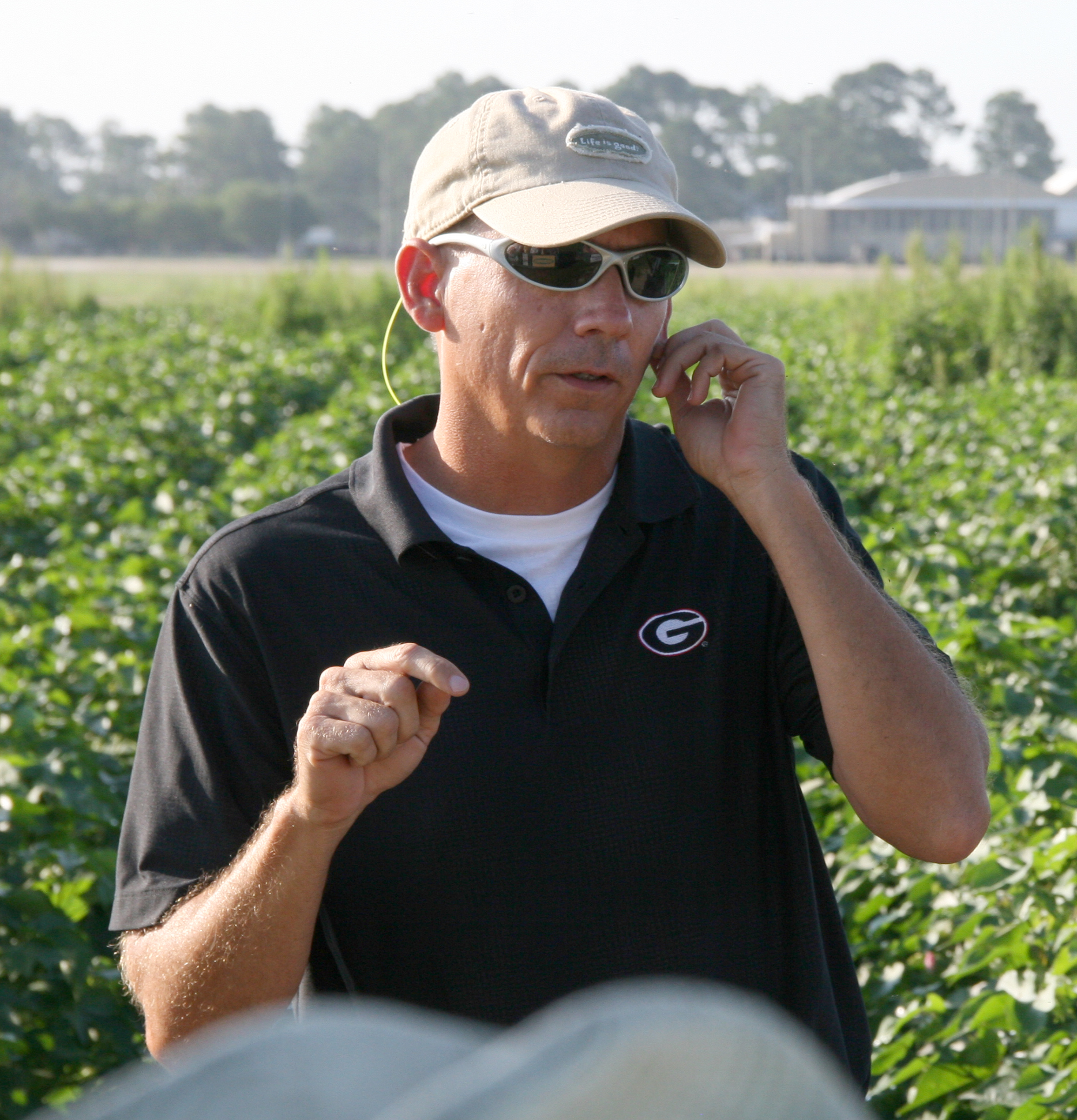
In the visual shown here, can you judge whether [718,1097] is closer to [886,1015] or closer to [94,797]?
[886,1015]

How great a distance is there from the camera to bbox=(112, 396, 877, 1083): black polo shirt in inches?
68.3

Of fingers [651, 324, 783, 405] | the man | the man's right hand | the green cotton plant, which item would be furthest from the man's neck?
the green cotton plant

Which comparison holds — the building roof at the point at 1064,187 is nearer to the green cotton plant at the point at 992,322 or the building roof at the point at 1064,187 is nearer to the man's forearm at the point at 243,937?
the green cotton plant at the point at 992,322

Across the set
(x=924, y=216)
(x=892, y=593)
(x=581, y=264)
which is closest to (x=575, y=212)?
(x=581, y=264)

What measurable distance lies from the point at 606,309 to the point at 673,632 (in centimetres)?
49

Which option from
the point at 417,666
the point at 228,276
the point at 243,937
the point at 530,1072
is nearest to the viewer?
the point at 530,1072

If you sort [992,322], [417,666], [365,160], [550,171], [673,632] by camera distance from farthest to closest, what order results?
[365,160] < [992,322] < [550,171] < [673,632] < [417,666]

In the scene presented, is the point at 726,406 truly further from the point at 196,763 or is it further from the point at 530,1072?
the point at 530,1072

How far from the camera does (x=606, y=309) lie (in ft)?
6.33

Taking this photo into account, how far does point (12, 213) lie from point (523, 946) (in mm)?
73162

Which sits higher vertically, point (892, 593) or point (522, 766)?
point (522, 766)

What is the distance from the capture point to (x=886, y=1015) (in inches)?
109

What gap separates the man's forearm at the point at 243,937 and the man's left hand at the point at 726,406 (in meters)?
0.78

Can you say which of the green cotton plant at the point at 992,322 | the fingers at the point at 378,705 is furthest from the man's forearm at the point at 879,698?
the green cotton plant at the point at 992,322
